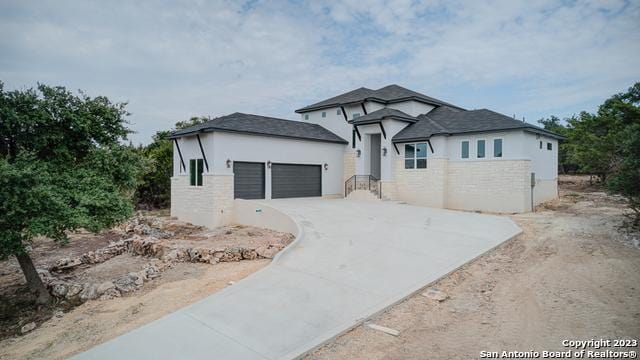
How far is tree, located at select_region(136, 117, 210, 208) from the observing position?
81.7 feet

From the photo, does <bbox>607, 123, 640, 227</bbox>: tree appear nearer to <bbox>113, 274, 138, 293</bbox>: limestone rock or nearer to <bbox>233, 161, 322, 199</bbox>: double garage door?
<bbox>233, 161, 322, 199</bbox>: double garage door

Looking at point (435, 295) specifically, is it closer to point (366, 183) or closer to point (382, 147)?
point (382, 147)

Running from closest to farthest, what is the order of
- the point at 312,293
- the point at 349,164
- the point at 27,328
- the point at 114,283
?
the point at 312,293
the point at 27,328
the point at 114,283
the point at 349,164

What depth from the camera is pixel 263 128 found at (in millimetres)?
18625

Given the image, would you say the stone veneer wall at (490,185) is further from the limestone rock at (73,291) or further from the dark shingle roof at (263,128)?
the limestone rock at (73,291)

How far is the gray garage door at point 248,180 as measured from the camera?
17.5m

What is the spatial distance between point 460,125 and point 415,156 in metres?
2.85

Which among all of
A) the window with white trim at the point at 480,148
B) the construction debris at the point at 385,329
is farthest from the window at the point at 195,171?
the construction debris at the point at 385,329

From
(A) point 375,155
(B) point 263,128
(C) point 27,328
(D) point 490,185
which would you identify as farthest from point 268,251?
(A) point 375,155

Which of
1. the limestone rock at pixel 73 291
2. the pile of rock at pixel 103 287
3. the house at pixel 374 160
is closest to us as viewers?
the pile of rock at pixel 103 287

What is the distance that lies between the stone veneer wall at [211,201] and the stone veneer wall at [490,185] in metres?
11.5

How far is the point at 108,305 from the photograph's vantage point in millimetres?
7895

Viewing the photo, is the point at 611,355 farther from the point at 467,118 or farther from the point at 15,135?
the point at 467,118

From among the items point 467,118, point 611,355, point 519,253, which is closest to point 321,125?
point 467,118
